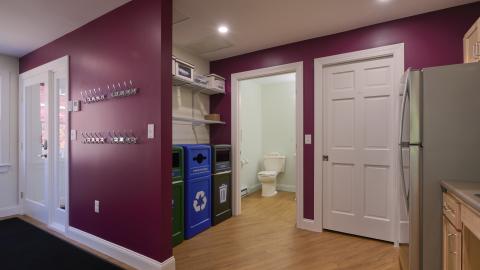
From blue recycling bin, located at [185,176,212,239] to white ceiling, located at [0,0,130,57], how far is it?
1.99 metres

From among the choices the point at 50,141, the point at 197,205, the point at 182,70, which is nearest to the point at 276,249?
the point at 197,205

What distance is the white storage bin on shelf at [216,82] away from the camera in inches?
136

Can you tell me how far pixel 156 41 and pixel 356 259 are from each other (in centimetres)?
267

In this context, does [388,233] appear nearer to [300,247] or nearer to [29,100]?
[300,247]

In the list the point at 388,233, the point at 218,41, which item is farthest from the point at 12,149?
the point at 388,233

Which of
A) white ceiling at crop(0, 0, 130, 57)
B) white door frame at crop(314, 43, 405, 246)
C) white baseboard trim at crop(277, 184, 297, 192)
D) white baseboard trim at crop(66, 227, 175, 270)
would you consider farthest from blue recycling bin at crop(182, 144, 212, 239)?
white baseboard trim at crop(277, 184, 297, 192)

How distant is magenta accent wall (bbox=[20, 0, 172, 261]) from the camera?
2062 mm

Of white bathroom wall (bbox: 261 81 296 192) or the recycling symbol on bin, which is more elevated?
white bathroom wall (bbox: 261 81 296 192)

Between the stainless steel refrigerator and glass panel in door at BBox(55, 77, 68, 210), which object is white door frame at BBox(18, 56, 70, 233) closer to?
glass panel in door at BBox(55, 77, 68, 210)

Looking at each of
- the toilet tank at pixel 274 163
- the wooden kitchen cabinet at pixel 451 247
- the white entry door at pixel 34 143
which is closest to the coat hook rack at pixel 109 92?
the white entry door at pixel 34 143

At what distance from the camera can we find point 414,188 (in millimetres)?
1646

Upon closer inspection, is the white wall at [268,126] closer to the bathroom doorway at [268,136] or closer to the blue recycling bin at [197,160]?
the bathroom doorway at [268,136]

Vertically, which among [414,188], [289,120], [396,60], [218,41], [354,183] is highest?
[218,41]

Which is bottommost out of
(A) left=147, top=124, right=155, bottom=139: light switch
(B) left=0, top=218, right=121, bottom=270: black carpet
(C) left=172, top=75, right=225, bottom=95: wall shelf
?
(B) left=0, top=218, right=121, bottom=270: black carpet
